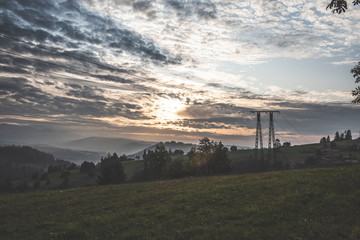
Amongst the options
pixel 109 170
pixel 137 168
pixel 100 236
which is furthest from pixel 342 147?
pixel 100 236

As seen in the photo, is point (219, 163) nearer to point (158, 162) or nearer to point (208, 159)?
point (208, 159)

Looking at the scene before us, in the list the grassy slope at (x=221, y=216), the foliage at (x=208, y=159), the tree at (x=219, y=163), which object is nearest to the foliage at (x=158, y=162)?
the foliage at (x=208, y=159)

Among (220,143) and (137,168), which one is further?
(137,168)

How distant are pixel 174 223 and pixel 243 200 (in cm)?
627

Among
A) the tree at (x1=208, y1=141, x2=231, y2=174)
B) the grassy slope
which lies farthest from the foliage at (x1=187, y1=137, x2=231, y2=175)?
the grassy slope

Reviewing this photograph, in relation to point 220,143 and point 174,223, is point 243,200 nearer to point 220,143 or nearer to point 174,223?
point 174,223

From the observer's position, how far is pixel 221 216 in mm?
15359

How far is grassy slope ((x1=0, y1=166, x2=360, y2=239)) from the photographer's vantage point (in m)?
12.6

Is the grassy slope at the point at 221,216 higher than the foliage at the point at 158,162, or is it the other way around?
the grassy slope at the point at 221,216

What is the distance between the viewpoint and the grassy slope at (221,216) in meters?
12.6

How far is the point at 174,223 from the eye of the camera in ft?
50.4

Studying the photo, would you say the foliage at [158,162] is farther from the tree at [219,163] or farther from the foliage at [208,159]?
the tree at [219,163]


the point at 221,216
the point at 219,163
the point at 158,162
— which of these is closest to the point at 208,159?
the point at 219,163

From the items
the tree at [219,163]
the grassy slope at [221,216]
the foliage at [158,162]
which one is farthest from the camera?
the foliage at [158,162]
